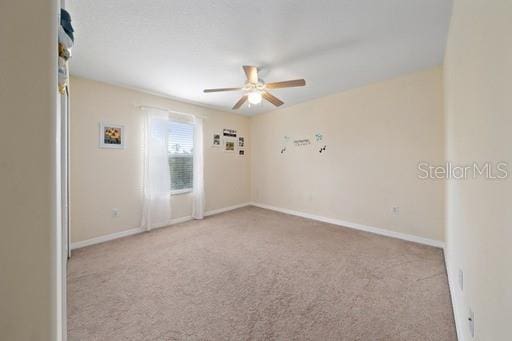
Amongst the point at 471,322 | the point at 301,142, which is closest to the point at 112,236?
the point at 301,142

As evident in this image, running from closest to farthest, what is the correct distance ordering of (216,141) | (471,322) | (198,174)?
1. (471,322)
2. (198,174)
3. (216,141)

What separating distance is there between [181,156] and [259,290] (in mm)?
3025

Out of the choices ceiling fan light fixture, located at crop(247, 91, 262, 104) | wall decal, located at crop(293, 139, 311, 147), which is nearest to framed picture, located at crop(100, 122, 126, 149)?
ceiling fan light fixture, located at crop(247, 91, 262, 104)

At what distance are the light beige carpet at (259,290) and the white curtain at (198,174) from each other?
113cm

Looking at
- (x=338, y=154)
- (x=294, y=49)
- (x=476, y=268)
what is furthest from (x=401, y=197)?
(x=294, y=49)

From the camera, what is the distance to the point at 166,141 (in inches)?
143

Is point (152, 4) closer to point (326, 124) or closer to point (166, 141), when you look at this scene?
point (166, 141)

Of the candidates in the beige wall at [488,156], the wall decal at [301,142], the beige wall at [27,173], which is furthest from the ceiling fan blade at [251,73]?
the wall decal at [301,142]

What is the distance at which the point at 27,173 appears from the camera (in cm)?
49

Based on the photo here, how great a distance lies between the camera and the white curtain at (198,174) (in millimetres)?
4141

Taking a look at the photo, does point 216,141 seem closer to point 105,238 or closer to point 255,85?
point 255,85

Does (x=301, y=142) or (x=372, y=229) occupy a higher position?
(x=301, y=142)

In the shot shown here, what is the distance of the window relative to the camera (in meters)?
3.85

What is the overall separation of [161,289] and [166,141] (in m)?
2.57
